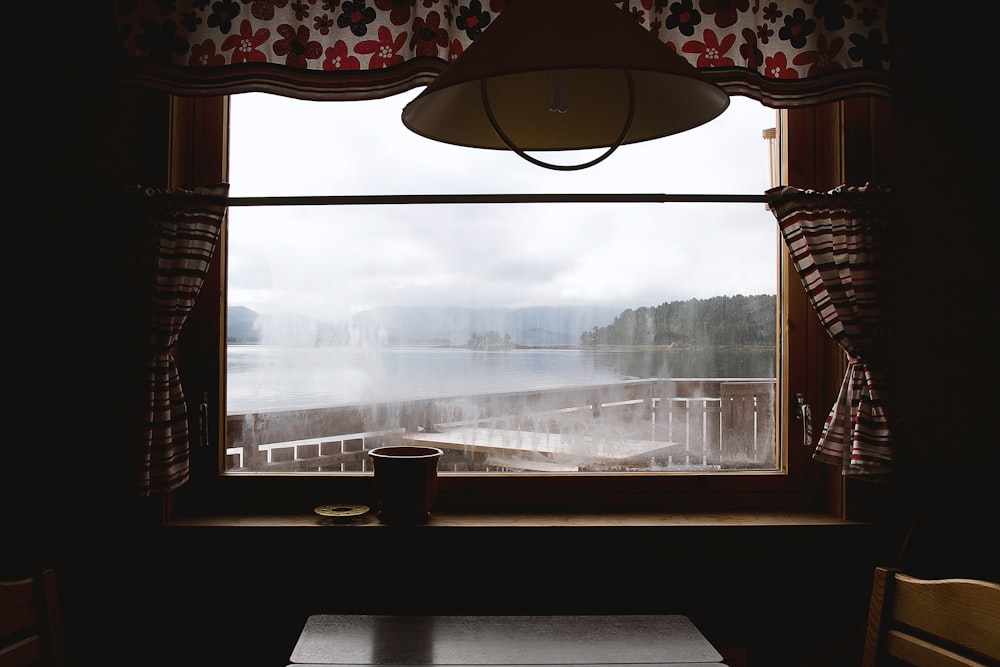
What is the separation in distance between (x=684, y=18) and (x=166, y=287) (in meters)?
1.68

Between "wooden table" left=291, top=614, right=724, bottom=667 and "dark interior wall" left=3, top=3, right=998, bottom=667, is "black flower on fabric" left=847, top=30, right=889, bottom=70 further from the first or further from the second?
"wooden table" left=291, top=614, right=724, bottom=667

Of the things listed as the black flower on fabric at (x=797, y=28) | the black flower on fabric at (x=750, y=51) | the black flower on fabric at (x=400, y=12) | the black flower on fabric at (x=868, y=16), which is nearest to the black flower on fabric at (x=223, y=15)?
the black flower on fabric at (x=400, y=12)

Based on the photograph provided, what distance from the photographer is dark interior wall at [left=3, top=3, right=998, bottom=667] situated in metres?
1.91

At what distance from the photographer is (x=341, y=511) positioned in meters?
1.94

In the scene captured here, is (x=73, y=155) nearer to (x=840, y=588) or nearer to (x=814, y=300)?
(x=814, y=300)

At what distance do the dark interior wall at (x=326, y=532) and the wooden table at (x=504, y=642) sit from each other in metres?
0.47

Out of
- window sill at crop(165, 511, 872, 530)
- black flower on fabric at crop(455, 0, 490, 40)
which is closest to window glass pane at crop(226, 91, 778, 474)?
window sill at crop(165, 511, 872, 530)

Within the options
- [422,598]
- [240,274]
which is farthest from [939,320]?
[240,274]

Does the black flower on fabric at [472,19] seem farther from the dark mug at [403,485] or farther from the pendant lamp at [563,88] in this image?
the dark mug at [403,485]

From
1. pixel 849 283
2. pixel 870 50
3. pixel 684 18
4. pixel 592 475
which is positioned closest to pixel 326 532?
pixel 592 475

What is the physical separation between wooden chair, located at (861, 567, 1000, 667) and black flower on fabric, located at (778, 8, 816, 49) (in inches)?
57.9

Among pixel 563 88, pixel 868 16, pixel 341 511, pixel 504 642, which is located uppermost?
pixel 868 16

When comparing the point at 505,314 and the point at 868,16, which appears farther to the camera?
the point at 505,314

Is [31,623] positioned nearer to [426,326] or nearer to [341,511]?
[341,511]
